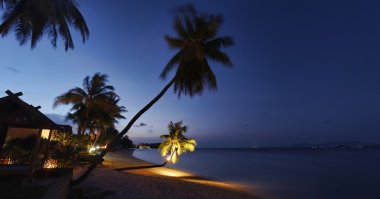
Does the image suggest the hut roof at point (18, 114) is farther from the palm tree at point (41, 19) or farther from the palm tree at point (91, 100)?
the palm tree at point (91, 100)

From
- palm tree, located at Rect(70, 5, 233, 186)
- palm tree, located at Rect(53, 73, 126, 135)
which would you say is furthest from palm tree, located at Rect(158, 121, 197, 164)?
palm tree, located at Rect(70, 5, 233, 186)

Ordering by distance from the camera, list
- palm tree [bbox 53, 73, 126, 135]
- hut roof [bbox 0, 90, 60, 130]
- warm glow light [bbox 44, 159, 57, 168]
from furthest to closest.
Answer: palm tree [bbox 53, 73, 126, 135], warm glow light [bbox 44, 159, 57, 168], hut roof [bbox 0, 90, 60, 130]

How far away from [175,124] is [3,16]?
19.9 m

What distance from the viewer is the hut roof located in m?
9.64

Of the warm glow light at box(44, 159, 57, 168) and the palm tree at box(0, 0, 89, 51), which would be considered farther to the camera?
the warm glow light at box(44, 159, 57, 168)

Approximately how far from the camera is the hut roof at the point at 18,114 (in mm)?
9641

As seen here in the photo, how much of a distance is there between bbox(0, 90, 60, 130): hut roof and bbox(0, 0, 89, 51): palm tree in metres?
3.66

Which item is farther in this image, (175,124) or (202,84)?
(175,124)

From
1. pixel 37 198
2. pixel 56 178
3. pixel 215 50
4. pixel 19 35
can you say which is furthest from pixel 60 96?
pixel 37 198

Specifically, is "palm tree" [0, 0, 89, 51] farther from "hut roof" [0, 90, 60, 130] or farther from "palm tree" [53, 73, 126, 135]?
"palm tree" [53, 73, 126, 135]

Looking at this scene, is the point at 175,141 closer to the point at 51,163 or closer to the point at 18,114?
the point at 51,163

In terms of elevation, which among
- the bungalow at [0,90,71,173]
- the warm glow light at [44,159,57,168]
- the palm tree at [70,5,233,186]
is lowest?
the warm glow light at [44,159,57,168]

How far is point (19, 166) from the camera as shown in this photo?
10188 millimetres

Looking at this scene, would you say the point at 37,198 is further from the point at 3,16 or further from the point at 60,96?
the point at 60,96
